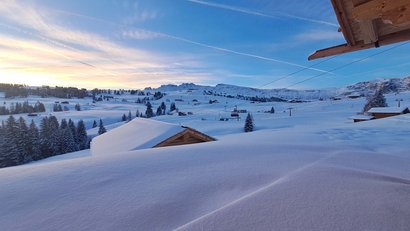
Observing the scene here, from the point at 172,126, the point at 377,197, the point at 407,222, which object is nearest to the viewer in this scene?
the point at 407,222

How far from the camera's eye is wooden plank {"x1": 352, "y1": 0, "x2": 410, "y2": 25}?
249cm

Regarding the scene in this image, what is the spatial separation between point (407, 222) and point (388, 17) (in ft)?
6.93

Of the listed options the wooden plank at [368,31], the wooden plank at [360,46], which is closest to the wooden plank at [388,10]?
the wooden plank at [368,31]

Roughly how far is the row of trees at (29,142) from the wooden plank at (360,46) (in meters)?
48.3

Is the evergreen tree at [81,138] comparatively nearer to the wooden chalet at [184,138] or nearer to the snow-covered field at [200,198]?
the wooden chalet at [184,138]

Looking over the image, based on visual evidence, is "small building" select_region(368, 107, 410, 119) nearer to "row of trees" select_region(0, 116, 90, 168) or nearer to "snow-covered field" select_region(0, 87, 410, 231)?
"snow-covered field" select_region(0, 87, 410, 231)

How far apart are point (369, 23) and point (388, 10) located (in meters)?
0.85

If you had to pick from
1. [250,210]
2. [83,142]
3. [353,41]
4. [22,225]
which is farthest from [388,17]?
[83,142]

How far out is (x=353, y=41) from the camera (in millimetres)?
3986

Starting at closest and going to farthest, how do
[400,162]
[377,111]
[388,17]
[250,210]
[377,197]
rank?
[250,210] → [388,17] → [377,197] → [400,162] → [377,111]

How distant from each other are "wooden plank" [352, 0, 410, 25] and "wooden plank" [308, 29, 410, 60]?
1603 millimetres

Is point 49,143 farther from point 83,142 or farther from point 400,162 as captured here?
point 400,162

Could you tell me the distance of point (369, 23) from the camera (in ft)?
10.9

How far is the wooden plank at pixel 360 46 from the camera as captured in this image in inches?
154
